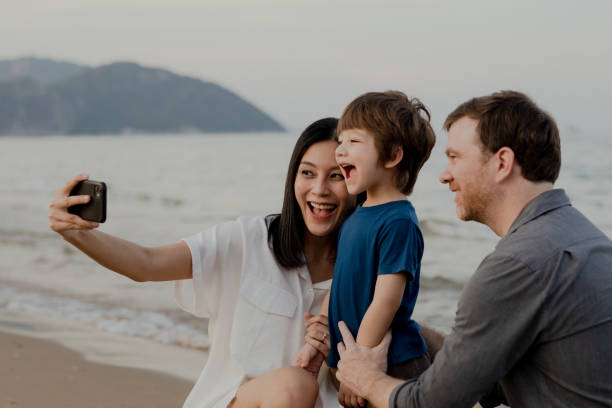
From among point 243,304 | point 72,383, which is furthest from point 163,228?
point 243,304

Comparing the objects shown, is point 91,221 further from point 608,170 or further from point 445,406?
point 608,170

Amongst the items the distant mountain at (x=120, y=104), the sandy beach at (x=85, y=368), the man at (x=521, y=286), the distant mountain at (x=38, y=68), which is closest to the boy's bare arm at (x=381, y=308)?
the man at (x=521, y=286)

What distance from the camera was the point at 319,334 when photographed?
9.77 feet

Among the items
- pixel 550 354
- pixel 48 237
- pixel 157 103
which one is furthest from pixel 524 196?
pixel 157 103

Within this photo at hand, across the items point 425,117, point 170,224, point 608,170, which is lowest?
point 170,224

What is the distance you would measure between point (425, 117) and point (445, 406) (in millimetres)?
1282

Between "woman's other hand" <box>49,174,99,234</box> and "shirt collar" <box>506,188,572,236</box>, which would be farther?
"woman's other hand" <box>49,174,99,234</box>

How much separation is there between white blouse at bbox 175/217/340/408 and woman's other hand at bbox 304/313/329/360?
162mm

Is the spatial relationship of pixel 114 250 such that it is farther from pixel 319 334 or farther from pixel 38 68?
pixel 38 68

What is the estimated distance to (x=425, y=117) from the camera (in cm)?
297

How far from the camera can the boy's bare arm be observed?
8.77 ft

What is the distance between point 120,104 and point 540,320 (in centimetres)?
10564

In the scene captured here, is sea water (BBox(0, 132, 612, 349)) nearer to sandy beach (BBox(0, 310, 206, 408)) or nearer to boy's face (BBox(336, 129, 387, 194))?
sandy beach (BBox(0, 310, 206, 408))

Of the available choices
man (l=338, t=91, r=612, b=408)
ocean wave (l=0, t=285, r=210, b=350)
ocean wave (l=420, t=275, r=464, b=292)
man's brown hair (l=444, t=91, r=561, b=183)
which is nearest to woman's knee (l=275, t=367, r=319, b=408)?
man (l=338, t=91, r=612, b=408)
